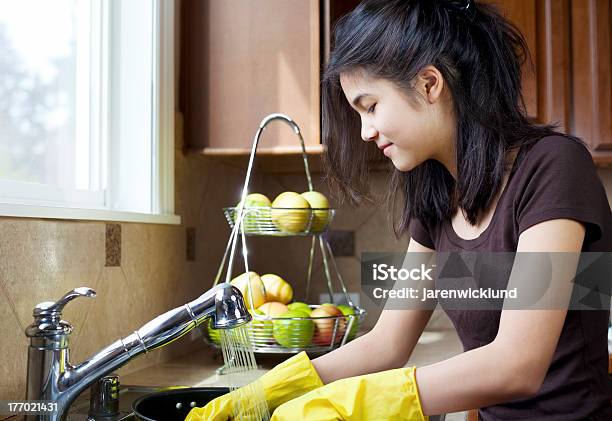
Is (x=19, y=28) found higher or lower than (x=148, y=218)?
higher

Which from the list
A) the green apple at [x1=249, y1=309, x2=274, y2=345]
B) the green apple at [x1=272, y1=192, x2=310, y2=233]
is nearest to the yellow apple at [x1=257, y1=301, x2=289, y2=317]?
the green apple at [x1=249, y1=309, x2=274, y2=345]

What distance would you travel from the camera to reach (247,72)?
174 centimetres

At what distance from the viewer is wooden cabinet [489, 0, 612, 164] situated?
6.29 feet

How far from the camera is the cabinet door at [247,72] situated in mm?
1696

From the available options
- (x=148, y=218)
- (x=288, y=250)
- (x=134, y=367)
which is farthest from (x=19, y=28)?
(x=288, y=250)

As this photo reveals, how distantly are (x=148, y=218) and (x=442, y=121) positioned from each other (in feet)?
2.44

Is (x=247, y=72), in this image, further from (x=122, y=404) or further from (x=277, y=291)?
(x=122, y=404)

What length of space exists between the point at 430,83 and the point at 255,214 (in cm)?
65

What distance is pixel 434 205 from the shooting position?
125 centimetres

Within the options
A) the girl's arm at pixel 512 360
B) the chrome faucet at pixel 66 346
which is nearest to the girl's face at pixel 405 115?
the girl's arm at pixel 512 360

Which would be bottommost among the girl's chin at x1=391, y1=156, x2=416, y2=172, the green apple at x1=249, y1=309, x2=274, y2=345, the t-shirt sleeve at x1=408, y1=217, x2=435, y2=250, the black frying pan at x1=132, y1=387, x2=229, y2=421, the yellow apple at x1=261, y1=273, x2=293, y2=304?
the black frying pan at x1=132, y1=387, x2=229, y2=421

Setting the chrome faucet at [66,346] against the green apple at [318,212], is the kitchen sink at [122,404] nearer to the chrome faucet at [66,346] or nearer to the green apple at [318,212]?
the chrome faucet at [66,346]

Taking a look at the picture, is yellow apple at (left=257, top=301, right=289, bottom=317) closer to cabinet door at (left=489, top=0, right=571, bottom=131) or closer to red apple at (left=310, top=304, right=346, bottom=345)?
red apple at (left=310, top=304, right=346, bottom=345)

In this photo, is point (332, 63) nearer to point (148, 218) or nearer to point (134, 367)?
point (148, 218)
